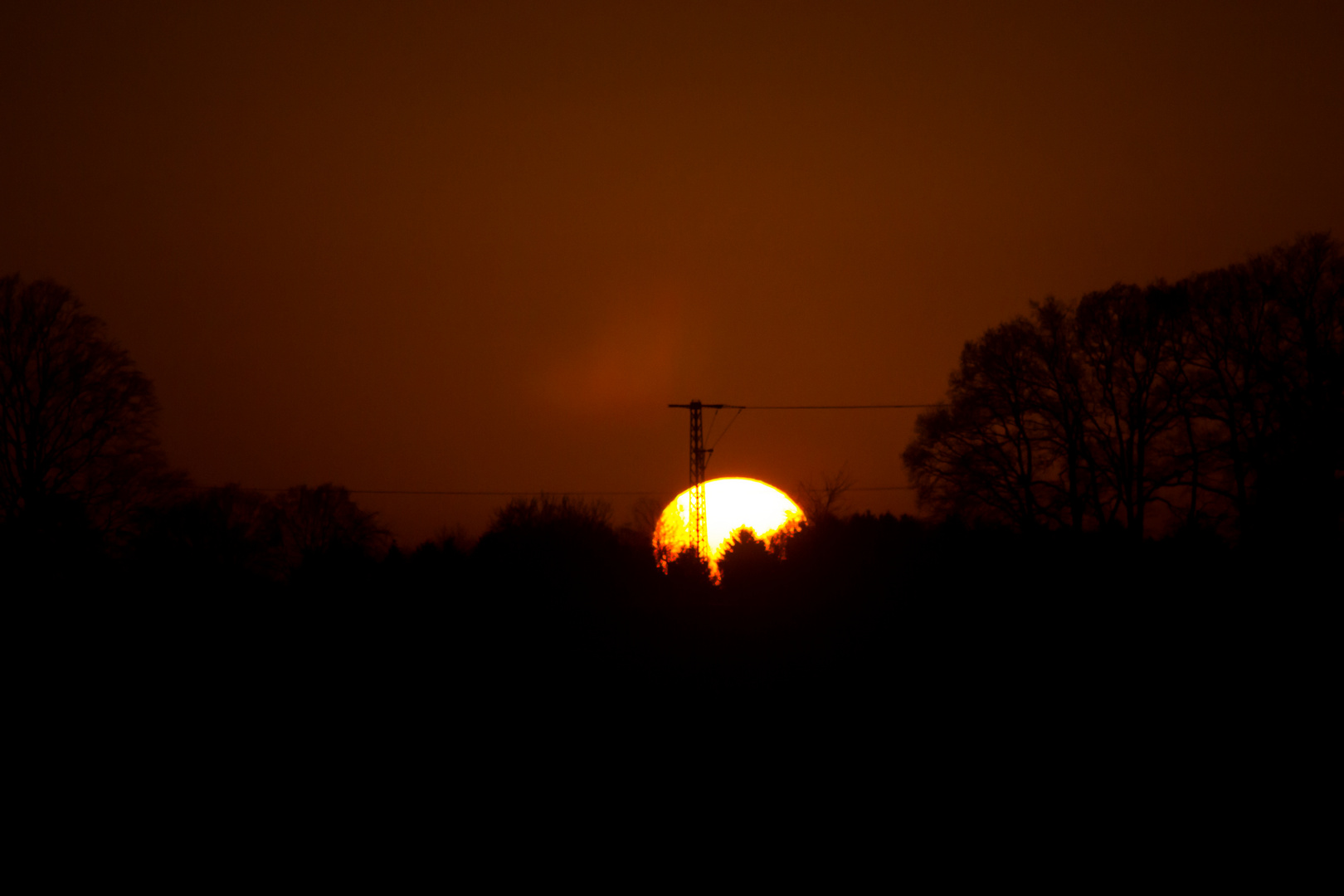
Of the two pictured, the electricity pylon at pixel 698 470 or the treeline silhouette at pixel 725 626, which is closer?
the treeline silhouette at pixel 725 626

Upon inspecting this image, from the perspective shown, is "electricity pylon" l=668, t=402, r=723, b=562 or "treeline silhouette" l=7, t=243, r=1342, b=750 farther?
"electricity pylon" l=668, t=402, r=723, b=562

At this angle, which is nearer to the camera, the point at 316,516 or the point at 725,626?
the point at 725,626

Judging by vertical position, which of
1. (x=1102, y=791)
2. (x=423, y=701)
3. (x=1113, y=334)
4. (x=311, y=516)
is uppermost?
(x=1113, y=334)

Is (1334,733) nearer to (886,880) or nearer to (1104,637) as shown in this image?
(1104,637)

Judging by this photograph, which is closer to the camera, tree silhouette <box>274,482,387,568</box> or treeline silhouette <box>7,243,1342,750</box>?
treeline silhouette <box>7,243,1342,750</box>

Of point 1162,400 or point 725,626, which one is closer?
point 725,626

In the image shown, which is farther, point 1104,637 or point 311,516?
point 311,516

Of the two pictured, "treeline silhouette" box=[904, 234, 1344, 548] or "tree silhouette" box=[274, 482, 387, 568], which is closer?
"treeline silhouette" box=[904, 234, 1344, 548]

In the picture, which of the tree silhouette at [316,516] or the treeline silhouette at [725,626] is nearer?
the treeline silhouette at [725,626]

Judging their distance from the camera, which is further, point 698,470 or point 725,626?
point 698,470

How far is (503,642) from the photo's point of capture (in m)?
10.3

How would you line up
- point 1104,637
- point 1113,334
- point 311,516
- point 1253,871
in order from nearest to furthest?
point 1253,871 → point 1104,637 → point 1113,334 → point 311,516

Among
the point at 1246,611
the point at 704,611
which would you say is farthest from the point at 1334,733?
the point at 704,611

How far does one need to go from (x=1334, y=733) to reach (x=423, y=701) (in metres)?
8.11
